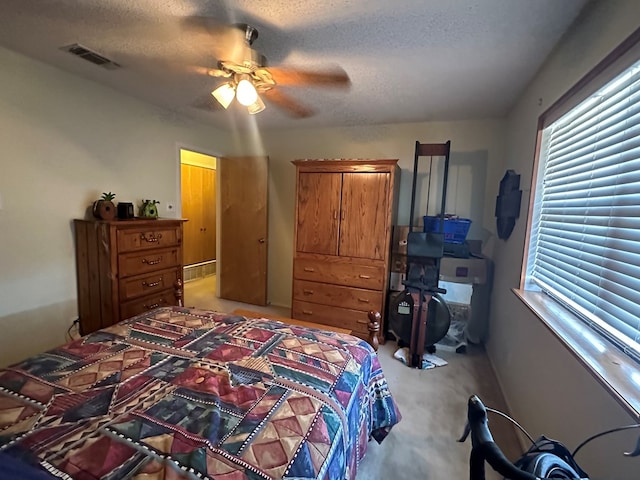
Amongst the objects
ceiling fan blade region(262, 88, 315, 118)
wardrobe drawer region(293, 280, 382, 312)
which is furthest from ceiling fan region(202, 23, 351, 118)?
wardrobe drawer region(293, 280, 382, 312)

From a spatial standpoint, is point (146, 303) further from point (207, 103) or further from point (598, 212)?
point (598, 212)

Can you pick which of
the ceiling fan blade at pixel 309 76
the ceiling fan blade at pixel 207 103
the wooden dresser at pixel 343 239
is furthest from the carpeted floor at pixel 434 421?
the ceiling fan blade at pixel 207 103

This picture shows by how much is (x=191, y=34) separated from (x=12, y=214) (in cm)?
180

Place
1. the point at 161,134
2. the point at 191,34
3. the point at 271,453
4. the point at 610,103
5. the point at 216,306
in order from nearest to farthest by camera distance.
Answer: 1. the point at 271,453
2. the point at 610,103
3. the point at 191,34
4. the point at 161,134
5. the point at 216,306

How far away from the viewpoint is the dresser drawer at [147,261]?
2.41 m

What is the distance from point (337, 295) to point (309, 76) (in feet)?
6.89

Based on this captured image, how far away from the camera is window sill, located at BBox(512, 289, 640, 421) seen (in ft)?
3.04

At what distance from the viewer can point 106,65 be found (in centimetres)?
223

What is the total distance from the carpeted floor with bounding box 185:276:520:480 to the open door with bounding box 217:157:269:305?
196 cm

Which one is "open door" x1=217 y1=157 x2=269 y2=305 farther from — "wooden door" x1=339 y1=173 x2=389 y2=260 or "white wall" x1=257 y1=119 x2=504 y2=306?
"wooden door" x1=339 y1=173 x2=389 y2=260

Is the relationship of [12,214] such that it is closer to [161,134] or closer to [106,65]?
[106,65]

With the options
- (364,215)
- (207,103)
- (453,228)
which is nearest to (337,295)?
(364,215)

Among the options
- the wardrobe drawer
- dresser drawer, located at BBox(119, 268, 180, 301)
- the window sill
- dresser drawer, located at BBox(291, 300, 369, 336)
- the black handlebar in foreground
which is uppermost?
the black handlebar in foreground

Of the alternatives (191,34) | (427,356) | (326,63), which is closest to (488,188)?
(427,356)
